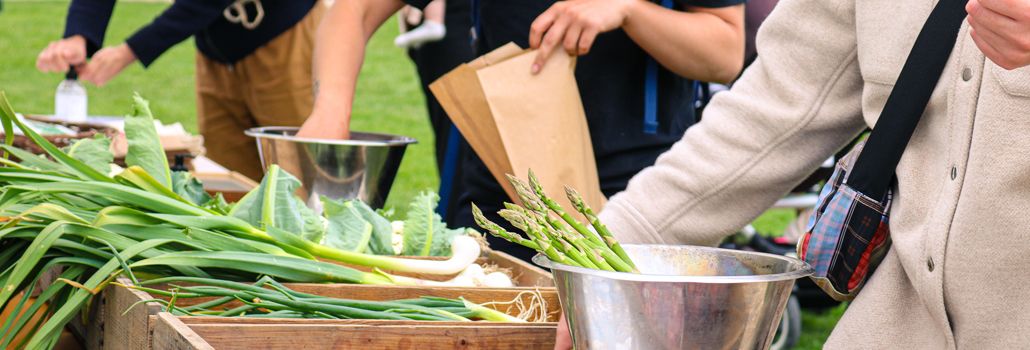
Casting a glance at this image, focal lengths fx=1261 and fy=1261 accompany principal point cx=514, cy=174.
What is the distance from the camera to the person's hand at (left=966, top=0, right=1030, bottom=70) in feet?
3.57

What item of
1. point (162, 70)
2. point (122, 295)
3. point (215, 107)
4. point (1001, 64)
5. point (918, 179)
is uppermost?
point (1001, 64)

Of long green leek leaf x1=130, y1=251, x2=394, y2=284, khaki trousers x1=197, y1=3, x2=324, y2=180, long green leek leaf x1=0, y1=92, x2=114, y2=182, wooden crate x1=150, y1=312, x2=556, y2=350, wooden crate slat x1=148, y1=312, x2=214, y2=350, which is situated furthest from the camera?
khaki trousers x1=197, y1=3, x2=324, y2=180

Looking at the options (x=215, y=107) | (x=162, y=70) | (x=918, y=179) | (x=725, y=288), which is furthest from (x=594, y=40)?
(x=162, y=70)

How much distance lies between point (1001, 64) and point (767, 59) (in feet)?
1.89

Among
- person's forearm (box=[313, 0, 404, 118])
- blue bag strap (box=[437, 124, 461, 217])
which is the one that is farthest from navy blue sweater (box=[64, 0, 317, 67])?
blue bag strap (box=[437, 124, 461, 217])

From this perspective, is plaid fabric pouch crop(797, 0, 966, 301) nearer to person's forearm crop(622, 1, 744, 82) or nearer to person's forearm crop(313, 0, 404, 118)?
person's forearm crop(622, 1, 744, 82)

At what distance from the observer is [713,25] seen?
2340 mm

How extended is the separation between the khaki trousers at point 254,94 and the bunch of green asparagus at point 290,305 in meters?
2.55

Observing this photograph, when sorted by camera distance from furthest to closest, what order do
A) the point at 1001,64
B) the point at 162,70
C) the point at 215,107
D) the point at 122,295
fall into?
the point at 162,70
the point at 215,107
the point at 122,295
the point at 1001,64

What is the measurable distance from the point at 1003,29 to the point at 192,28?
3.08 m

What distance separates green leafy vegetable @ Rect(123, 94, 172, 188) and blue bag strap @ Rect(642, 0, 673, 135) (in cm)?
89

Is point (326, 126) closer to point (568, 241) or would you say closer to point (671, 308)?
point (568, 241)

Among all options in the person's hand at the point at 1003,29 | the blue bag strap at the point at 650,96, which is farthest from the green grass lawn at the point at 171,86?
the person's hand at the point at 1003,29

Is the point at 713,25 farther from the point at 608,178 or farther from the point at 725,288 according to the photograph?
the point at 725,288
